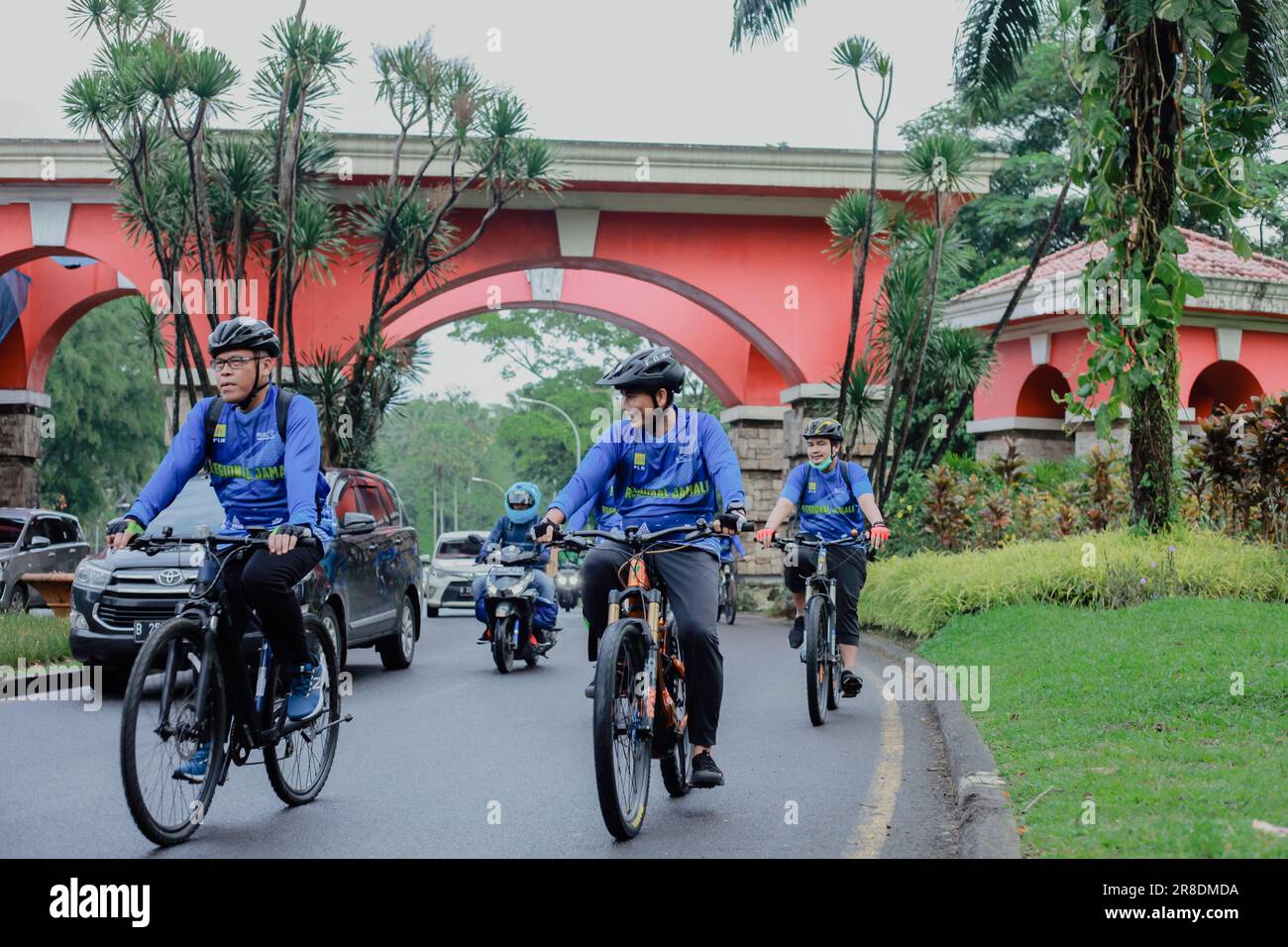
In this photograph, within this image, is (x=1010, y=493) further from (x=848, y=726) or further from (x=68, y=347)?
(x=68, y=347)

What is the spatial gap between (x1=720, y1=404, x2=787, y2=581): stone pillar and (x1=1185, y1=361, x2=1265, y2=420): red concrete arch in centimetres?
686

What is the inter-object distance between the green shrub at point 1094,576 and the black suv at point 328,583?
5.04 m

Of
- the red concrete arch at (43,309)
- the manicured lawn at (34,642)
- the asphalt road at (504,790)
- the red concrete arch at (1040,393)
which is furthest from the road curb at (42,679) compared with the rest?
the red concrete arch at (1040,393)

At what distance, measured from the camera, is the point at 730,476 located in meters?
6.29

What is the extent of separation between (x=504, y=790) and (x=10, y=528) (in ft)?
49.7

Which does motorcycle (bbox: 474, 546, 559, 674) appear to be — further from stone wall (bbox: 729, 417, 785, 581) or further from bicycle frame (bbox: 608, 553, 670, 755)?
stone wall (bbox: 729, 417, 785, 581)

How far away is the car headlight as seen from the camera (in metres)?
10.1

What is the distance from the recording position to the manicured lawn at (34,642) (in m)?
11.7

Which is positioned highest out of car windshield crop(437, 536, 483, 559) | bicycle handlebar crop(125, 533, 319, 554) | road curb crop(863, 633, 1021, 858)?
bicycle handlebar crop(125, 533, 319, 554)

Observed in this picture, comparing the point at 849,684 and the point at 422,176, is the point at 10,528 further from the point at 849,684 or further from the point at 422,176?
the point at 849,684

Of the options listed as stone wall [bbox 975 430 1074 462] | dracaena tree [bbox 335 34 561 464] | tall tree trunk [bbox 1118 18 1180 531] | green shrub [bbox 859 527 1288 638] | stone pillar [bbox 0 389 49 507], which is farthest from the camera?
stone wall [bbox 975 430 1074 462]

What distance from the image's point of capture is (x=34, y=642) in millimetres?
12234

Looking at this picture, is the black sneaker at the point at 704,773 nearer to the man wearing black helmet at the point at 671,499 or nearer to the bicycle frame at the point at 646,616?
the man wearing black helmet at the point at 671,499
